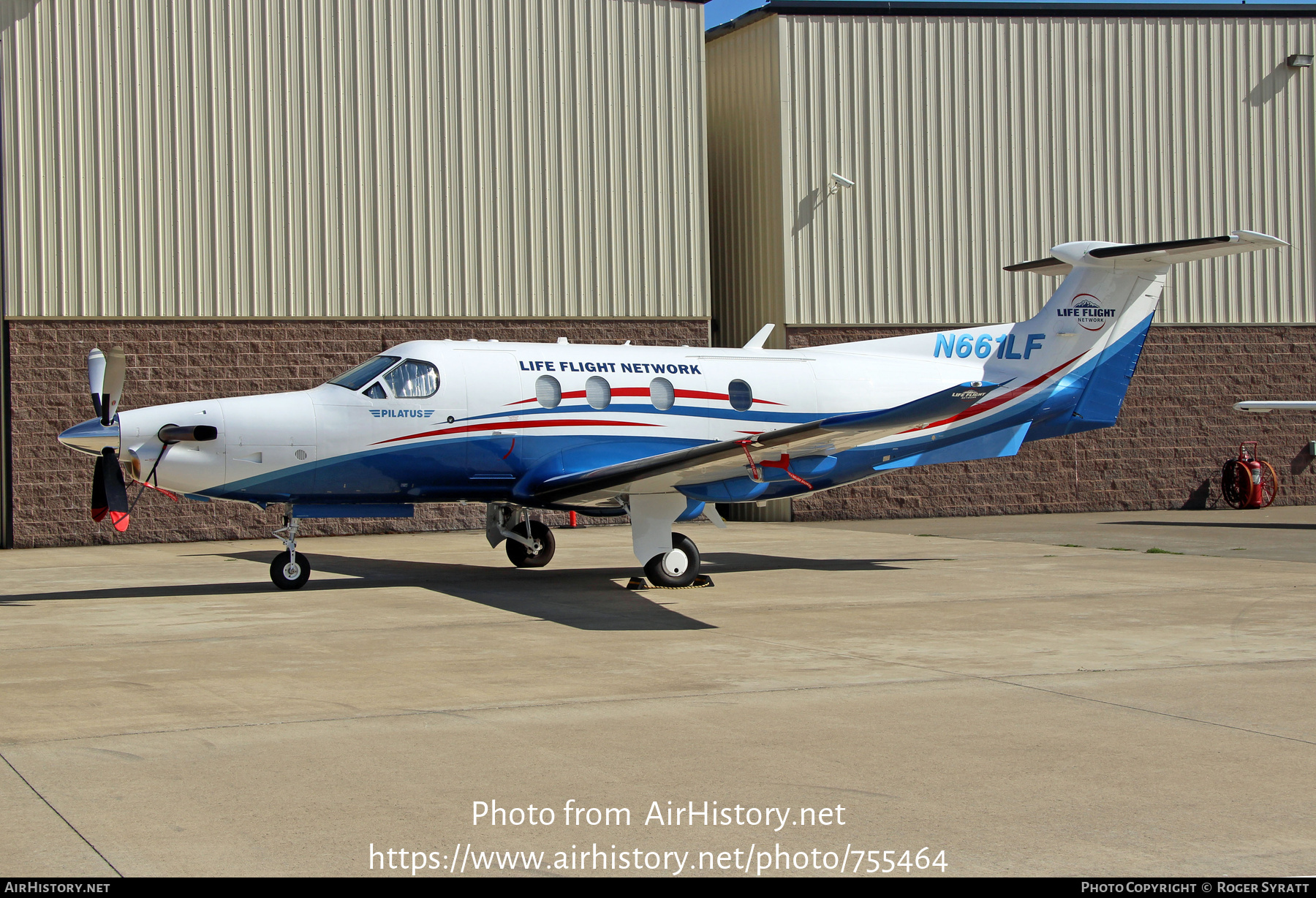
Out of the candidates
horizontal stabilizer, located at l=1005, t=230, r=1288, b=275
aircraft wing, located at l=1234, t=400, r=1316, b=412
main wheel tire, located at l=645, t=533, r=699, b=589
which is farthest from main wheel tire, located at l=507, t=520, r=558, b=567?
aircraft wing, located at l=1234, t=400, r=1316, b=412

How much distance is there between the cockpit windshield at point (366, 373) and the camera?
13.0 metres

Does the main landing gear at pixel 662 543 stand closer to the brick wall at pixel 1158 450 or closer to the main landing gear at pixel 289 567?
the main landing gear at pixel 289 567

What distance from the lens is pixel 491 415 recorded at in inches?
529

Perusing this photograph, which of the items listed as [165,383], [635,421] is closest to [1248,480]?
[635,421]

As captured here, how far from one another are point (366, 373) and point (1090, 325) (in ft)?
28.7

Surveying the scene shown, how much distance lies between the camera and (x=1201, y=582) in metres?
12.8

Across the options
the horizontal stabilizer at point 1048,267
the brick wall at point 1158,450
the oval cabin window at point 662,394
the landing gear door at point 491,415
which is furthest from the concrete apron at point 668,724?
the brick wall at point 1158,450

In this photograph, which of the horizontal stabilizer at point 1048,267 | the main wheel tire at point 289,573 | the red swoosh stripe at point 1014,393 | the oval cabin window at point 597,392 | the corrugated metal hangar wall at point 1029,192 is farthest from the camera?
the corrugated metal hangar wall at point 1029,192

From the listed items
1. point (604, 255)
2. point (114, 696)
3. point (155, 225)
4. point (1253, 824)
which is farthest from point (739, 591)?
point (155, 225)

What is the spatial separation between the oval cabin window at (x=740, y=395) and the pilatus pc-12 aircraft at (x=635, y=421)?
2cm

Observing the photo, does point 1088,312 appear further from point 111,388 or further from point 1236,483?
point 1236,483

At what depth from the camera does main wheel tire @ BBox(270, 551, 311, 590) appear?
1291 centimetres

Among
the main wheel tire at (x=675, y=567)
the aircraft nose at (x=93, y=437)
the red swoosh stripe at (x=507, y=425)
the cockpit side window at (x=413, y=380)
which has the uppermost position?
the cockpit side window at (x=413, y=380)

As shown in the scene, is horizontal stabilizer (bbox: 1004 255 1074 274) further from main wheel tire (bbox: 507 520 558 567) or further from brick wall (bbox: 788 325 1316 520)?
main wheel tire (bbox: 507 520 558 567)
